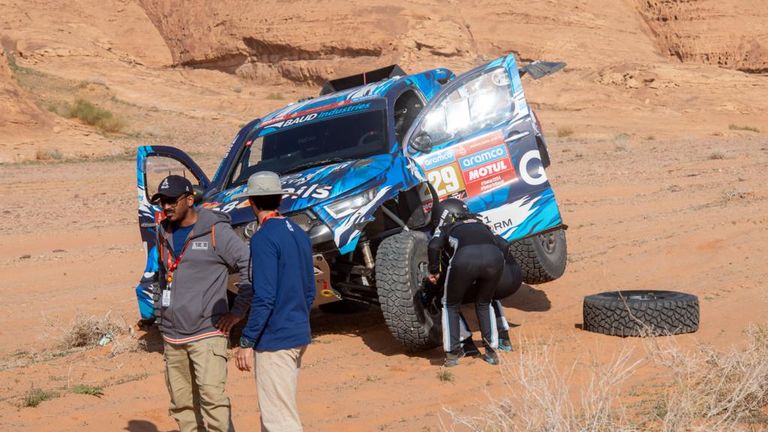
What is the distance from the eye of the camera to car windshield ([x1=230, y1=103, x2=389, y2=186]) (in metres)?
10.1

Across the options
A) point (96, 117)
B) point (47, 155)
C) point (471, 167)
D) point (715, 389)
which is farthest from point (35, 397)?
point (96, 117)

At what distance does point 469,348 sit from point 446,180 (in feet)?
5.96

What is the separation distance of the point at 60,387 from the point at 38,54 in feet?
112

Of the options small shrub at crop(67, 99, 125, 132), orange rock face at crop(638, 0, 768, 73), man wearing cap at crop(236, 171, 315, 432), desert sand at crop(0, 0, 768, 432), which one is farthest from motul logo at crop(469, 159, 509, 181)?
orange rock face at crop(638, 0, 768, 73)

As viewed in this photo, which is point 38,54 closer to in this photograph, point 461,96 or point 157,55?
point 157,55

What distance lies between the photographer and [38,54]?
40.2m

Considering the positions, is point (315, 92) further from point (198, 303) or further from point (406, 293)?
point (198, 303)

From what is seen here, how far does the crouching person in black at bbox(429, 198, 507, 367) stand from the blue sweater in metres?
3.06

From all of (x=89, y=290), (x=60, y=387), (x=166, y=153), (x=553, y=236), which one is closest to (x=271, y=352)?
(x=60, y=387)

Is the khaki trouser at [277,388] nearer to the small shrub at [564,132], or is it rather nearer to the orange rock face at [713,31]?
the small shrub at [564,132]

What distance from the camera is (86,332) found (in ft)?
32.6

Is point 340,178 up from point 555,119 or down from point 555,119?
up

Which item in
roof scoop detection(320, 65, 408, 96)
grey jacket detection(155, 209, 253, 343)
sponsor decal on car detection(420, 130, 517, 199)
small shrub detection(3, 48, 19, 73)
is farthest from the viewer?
small shrub detection(3, 48, 19, 73)

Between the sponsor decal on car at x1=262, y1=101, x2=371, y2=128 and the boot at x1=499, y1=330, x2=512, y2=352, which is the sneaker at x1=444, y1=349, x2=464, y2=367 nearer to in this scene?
the boot at x1=499, y1=330, x2=512, y2=352
